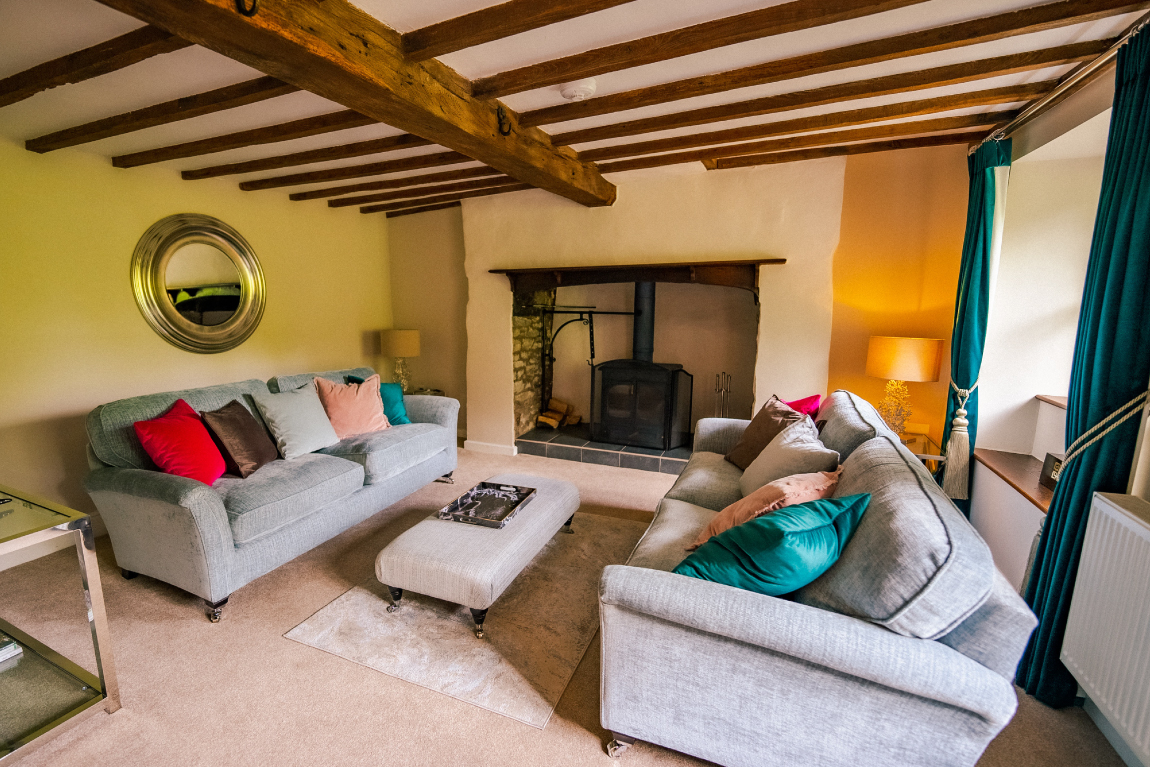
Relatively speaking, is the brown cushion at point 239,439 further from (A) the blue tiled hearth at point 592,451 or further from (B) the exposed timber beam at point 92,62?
(A) the blue tiled hearth at point 592,451

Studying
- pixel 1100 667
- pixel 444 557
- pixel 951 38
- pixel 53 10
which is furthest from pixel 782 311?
pixel 53 10

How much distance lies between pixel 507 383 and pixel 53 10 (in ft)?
11.1

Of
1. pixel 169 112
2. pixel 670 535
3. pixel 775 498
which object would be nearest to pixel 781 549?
pixel 775 498

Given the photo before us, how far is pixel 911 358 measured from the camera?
2963 mm

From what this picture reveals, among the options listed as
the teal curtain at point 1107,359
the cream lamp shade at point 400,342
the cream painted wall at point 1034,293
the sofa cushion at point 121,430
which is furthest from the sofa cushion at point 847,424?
the cream lamp shade at point 400,342

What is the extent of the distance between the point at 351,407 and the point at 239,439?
760 millimetres

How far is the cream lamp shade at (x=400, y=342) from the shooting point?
4.69 metres

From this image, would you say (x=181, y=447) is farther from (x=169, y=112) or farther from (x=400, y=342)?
(x=400, y=342)

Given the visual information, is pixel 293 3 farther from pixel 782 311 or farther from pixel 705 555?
pixel 782 311

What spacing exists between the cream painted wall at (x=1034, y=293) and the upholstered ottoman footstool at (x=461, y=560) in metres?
2.71

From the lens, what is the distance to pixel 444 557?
80.0 inches

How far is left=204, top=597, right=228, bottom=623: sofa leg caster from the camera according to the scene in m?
2.14

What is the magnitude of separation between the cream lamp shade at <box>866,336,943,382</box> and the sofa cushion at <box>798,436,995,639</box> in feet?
6.02

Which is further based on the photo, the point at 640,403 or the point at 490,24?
the point at 640,403
